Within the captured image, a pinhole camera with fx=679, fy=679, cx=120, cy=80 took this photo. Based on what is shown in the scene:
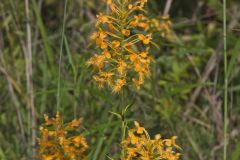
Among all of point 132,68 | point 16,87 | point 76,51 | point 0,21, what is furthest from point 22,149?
point 132,68

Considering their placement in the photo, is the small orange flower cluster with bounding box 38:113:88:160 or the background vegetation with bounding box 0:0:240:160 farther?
the background vegetation with bounding box 0:0:240:160

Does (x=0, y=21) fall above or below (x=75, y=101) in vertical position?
above

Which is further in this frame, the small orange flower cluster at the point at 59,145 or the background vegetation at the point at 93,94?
the background vegetation at the point at 93,94

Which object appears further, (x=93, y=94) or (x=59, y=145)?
(x=93, y=94)

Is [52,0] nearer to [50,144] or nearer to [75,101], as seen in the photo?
[75,101]

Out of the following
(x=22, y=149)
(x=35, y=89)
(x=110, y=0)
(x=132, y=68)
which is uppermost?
(x=110, y=0)

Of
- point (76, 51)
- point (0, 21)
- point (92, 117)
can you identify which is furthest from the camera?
point (0, 21)

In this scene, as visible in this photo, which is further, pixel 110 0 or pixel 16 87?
Answer: pixel 16 87

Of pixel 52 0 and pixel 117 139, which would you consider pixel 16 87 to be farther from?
pixel 52 0

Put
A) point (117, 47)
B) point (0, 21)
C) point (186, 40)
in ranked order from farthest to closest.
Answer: point (186, 40) < point (0, 21) < point (117, 47)
